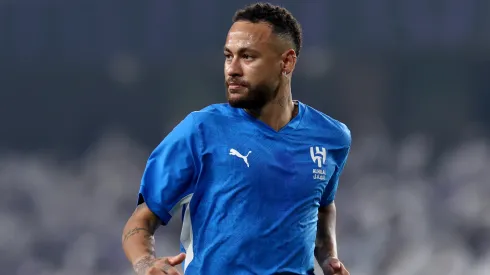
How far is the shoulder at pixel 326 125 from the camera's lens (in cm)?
247

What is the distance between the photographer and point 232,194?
222 centimetres

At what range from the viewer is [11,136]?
4.28 meters

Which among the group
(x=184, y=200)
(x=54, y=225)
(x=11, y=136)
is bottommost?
(x=54, y=225)

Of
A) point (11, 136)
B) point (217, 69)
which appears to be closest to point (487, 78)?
point (217, 69)

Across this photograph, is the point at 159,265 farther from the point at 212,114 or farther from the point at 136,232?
the point at 212,114

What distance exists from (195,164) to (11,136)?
230cm

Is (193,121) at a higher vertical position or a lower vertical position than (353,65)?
higher

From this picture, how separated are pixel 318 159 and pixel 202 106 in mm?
1956

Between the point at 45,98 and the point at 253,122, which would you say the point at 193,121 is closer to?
the point at 253,122

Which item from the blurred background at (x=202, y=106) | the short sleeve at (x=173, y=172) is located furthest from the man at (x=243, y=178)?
the blurred background at (x=202, y=106)

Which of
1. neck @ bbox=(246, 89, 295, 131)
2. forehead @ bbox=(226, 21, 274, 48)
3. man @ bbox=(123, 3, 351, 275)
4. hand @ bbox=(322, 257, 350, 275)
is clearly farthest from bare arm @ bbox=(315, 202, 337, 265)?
forehead @ bbox=(226, 21, 274, 48)

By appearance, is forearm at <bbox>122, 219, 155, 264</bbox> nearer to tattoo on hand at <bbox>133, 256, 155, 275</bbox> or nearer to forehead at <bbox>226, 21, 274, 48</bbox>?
tattoo on hand at <bbox>133, 256, 155, 275</bbox>

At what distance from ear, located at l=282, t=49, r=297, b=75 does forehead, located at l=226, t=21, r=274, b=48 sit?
0.07m

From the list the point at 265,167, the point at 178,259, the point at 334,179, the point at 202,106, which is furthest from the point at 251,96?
the point at 202,106
